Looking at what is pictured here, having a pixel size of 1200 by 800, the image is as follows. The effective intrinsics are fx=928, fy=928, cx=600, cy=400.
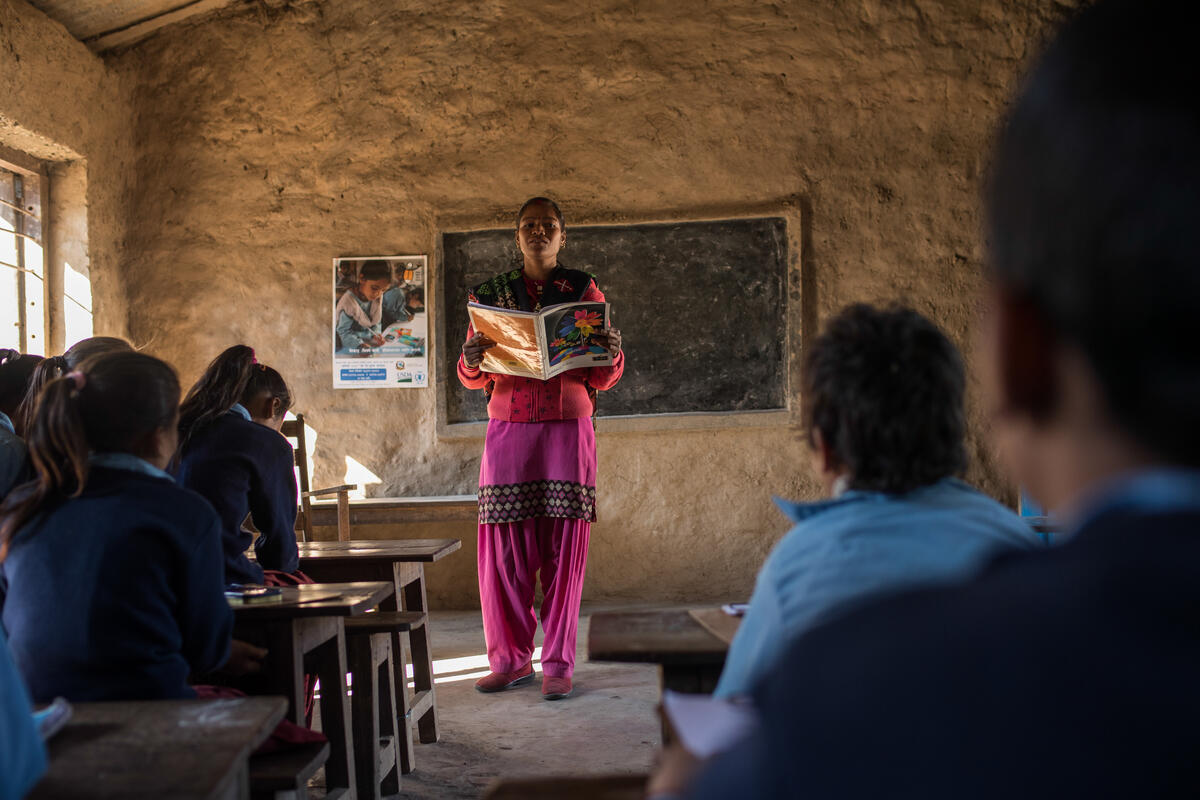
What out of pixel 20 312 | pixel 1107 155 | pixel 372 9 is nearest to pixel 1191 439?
pixel 1107 155

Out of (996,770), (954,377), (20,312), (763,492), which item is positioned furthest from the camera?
(763,492)

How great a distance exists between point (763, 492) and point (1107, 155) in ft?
16.9

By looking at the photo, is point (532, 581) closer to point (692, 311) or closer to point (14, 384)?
point (14, 384)

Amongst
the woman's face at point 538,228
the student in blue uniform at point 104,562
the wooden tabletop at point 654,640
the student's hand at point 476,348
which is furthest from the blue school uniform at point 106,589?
the woman's face at point 538,228

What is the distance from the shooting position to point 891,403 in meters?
1.23

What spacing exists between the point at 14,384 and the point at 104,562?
1.58m

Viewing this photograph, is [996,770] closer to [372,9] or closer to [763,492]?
[763,492]

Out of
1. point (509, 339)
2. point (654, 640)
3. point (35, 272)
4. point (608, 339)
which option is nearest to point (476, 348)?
point (509, 339)

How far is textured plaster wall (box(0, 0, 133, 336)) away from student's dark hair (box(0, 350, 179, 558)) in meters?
3.60

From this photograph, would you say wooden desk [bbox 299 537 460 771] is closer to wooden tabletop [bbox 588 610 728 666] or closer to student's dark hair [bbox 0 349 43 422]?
student's dark hair [bbox 0 349 43 422]

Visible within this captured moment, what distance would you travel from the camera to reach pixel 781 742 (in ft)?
1.24

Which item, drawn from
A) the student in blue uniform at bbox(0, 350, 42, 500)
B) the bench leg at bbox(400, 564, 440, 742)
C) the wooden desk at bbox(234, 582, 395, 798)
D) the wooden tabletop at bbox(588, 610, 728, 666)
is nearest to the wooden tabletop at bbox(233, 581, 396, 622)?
the wooden desk at bbox(234, 582, 395, 798)

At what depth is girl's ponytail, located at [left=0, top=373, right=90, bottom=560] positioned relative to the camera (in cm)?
152

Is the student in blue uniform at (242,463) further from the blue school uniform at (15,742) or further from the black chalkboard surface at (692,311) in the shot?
the black chalkboard surface at (692,311)
